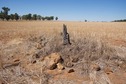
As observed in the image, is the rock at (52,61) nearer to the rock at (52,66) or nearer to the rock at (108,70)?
the rock at (52,66)

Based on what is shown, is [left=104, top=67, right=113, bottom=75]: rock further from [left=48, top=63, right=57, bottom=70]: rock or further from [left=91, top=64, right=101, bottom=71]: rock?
[left=48, top=63, right=57, bottom=70]: rock

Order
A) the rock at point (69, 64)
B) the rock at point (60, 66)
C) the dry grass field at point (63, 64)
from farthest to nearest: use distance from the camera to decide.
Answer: the rock at point (69, 64) < the rock at point (60, 66) < the dry grass field at point (63, 64)

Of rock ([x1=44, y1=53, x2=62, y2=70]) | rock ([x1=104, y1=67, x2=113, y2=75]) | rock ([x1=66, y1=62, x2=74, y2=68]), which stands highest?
rock ([x1=44, y1=53, x2=62, y2=70])

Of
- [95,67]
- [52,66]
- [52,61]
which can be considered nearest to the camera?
[95,67]

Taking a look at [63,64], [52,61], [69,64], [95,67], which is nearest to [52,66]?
[52,61]

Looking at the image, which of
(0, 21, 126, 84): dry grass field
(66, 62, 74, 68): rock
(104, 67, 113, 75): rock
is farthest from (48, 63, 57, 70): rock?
(104, 67, 113, 75): rock

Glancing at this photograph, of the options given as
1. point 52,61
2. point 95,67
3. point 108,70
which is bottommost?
point 108,70

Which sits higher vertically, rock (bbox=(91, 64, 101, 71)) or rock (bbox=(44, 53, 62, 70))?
rock (bbox=(44, 53, 62, 70))

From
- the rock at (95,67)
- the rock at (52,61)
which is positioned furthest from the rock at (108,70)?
the rock at (52,61)

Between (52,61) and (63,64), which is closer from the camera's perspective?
(52,61)

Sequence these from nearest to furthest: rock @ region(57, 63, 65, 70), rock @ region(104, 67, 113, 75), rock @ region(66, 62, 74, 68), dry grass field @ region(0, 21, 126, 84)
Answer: dry grass field @ region(0, 21, 126, 84)
rock @ region(104, 67, 113, 75)
rock @ region(57, 63, 65, 70)
rock @ region(66, 62, 74, 68)

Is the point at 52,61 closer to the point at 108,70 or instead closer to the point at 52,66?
the point at 52,66

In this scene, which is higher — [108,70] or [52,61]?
[52,61]

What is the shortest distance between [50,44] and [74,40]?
1043 millimetres
